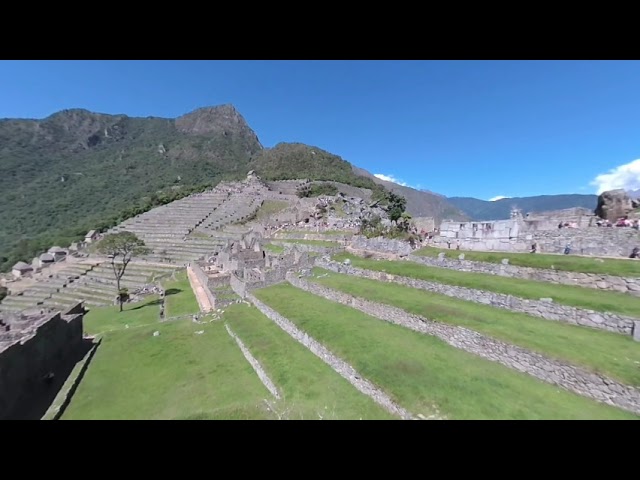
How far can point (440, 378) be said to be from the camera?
705 centimetres

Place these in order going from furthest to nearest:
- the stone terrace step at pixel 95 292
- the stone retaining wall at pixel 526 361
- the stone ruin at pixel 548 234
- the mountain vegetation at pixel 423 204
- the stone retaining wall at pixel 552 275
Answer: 1. the mountain vegetation at pixel 423 204
2. the stone terrace step at pixel 95 292
3. the stone ruin at pixel 548 234
4. the stone retaining wall at pixel 552 275
5. the stone retaining wall at pixel 526 361

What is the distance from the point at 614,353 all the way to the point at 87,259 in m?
49.4

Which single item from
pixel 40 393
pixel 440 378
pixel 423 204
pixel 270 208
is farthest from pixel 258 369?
pixel 423 204

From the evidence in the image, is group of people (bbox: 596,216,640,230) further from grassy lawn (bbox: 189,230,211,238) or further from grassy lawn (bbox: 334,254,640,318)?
grassy lawn (bbox: 189,230,211,238)

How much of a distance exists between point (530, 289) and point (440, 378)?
204 inches

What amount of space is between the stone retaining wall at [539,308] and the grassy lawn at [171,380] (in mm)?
7300

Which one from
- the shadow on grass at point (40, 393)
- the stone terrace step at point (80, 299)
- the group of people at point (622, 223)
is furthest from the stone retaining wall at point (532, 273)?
the stone terrace step at point (80, 299)

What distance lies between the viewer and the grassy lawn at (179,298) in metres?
18.7

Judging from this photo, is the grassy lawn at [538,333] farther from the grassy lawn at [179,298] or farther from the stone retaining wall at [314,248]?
the grassy lawn at [179,298]

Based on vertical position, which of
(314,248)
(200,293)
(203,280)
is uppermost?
(314,248)

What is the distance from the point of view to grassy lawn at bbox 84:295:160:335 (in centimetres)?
1834

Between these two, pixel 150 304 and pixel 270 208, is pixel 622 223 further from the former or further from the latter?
pixel 270 208

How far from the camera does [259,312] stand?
15477 millimetres
